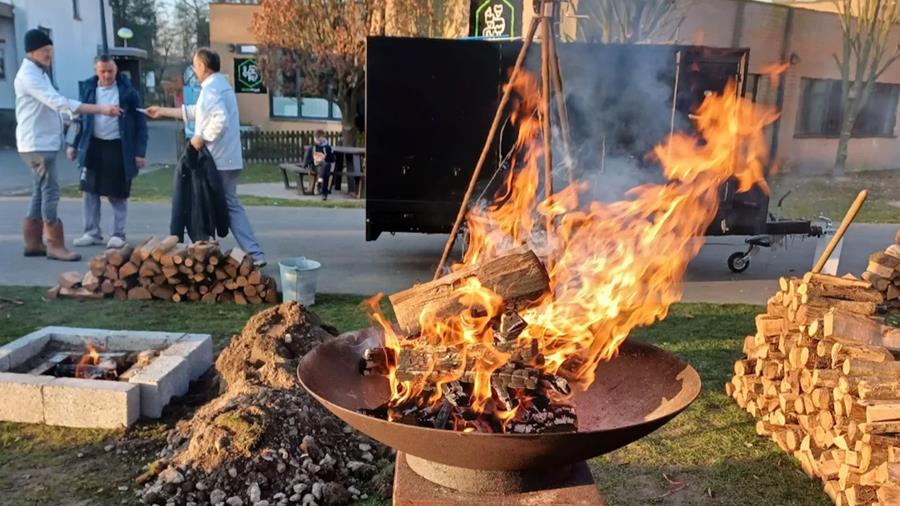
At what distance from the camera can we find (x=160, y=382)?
4.21 metres

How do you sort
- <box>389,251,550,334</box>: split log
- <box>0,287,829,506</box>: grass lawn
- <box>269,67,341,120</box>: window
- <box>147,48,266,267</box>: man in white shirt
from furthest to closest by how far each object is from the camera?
<box>269,67,341,120</box>: window < <box>147,48,266,267</box>: man in white shirt < <box>0,287,829,506</box>: grass lawn < <box>389,251,550,334</box>: split log

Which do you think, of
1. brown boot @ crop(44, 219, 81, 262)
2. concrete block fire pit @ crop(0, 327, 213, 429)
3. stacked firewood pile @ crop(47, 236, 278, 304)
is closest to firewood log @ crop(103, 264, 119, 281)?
stacked firewood pile @ crop(47, 236, 278, 304)

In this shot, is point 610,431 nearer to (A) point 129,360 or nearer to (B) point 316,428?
(B) point 316,428

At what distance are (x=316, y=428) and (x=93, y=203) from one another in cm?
572

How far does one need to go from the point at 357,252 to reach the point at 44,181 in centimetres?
328

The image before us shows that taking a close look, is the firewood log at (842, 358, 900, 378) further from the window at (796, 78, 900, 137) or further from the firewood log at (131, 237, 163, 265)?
the window at (796, 78, 900, 137)

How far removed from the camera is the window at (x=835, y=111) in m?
19.8

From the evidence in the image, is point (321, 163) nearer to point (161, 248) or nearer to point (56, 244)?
point (56, 244)

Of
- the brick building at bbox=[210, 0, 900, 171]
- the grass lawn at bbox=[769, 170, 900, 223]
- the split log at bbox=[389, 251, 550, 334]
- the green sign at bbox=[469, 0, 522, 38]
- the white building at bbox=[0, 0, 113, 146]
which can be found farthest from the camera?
the white building at bbox=[0, 0, 113, 146]

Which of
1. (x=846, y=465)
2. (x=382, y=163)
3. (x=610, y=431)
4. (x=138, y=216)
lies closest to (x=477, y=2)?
(x=382, y=163)

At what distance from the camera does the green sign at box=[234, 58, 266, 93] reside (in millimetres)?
23641

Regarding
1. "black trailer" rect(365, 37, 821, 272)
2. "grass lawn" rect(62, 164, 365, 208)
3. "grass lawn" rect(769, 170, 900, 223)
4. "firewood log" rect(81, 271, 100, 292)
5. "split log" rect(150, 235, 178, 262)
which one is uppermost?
"black trailer" rect(365, 37, 821, 272)

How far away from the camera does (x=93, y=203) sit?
27.2 feet

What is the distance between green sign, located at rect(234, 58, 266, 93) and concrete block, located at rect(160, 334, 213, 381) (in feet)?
65.6
